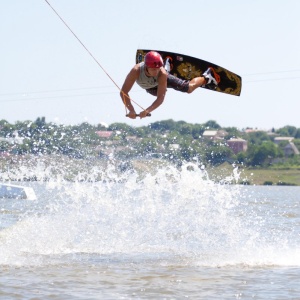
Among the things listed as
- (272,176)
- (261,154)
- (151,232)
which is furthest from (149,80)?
(272,176)

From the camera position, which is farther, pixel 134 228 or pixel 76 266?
pixel 134 228

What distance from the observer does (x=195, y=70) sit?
49.4 ft

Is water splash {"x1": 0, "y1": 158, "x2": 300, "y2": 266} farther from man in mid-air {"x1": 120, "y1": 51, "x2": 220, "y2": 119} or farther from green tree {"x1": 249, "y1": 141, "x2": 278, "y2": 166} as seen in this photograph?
green tree {"x1": 249, "y1": 141, "x2": 278, "y2": 166}

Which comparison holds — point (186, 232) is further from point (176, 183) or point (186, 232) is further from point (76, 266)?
point (76, 266)

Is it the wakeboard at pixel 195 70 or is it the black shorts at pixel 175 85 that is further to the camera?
the wakeboard at pixel 195 70

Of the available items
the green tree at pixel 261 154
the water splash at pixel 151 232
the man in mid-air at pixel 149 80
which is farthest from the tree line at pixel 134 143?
the man in mid-air at pixel 149 80

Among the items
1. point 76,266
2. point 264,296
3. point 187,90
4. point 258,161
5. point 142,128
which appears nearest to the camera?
point 264,296

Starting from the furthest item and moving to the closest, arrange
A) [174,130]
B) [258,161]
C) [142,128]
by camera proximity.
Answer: [258,161]
[174,130]
[142,128]

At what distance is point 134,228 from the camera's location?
1756cm

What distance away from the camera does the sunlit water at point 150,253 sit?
1022 cm

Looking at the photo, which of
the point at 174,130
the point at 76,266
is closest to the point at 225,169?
the point at 174,130

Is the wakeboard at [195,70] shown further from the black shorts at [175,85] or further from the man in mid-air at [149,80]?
the man in mid-air at [149,80]

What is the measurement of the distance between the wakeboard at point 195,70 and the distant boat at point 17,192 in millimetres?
23879

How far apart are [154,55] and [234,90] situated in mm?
3155
